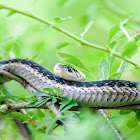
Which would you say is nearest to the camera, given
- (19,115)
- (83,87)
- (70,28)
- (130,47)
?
(130,47)

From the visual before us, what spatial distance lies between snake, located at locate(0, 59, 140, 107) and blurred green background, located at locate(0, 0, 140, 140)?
92mm

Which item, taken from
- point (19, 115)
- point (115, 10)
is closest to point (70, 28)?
point (19, 115)

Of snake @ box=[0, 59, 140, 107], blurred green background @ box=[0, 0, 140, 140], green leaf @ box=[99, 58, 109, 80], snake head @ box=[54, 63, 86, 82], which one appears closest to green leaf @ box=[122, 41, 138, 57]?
blurred green background @ box=[0, 0, 140, 140]

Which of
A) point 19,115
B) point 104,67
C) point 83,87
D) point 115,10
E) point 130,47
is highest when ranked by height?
point 115,10

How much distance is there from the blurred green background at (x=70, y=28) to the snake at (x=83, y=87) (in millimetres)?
92

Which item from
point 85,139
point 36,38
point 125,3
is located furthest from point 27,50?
point 85,139

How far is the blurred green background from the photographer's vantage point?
3.08ft

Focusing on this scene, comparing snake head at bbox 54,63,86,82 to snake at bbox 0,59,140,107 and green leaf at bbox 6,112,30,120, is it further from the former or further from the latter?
green leaf at bbox 6,112,30,120

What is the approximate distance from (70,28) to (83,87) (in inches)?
101

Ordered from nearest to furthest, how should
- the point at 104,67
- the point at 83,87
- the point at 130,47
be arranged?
the point at 130,47
the point at 104,67
the point at 83,87

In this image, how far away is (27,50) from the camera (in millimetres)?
2961

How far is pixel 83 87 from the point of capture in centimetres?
218

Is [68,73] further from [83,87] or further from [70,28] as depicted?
[70,28]

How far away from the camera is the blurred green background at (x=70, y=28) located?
3.08ft
